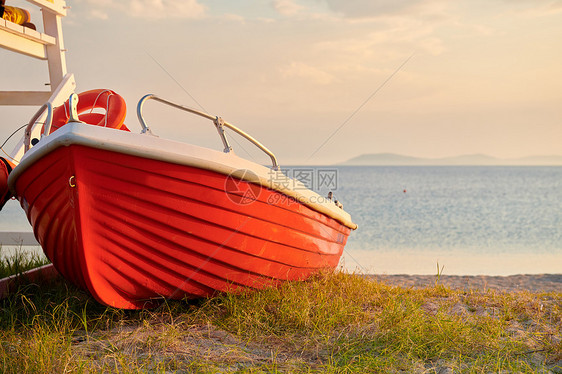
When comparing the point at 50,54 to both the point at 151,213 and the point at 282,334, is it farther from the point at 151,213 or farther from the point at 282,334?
the point at 282,334

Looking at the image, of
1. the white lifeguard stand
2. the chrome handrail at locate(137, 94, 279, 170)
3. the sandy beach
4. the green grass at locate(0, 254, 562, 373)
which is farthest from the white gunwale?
the sandy beach

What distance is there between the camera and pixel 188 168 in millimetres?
2848

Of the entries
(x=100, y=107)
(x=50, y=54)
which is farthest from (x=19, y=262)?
(x=50, y=54)

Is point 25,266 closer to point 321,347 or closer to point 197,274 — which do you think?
point 197,274

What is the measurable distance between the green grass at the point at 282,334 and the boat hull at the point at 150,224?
239 mm

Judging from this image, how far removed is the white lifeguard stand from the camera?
5.14 metres

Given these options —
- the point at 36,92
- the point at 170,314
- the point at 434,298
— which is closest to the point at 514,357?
the point at 434,298

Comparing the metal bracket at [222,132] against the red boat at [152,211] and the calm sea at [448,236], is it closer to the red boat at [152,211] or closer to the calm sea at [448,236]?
the red boat at [152,211]

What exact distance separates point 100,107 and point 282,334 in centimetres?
254

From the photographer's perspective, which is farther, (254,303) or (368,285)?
(368,285)

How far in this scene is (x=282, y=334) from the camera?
314 centimetres

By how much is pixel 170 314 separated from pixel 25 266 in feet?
6.88

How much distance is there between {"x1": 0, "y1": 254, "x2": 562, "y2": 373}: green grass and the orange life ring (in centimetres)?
136

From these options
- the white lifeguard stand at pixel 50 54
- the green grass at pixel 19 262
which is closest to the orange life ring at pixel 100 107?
the white lifeguard stand at pixel 50 54
